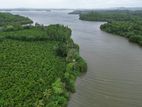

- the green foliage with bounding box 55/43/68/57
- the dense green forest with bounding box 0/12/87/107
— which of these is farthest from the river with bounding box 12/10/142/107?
the green foliage with bounding box 55/43/68/57

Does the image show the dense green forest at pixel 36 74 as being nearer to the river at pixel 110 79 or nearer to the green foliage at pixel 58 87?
the green foliage at pixel 58 87

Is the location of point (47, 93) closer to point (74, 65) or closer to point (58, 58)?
point (74, 65)

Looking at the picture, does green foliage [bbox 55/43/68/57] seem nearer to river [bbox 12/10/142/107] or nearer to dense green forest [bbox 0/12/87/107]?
dense green forest [bbox 0/12/87/107]

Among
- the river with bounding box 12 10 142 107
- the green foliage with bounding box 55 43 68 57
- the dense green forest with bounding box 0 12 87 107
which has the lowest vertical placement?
the river with bounding box 12 10 142 107

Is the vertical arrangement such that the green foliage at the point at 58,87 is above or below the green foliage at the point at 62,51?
below

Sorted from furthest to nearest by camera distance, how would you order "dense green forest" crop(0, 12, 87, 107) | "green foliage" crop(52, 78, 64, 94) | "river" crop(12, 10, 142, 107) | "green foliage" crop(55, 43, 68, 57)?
"green foliage" crop(55, 43, 68, 57)
"river" crop(12, 10, 142, 107)
"green foliage" crop(52, 78, 64, 94)
"dense green forest" crop(0, 12, 87, 107)

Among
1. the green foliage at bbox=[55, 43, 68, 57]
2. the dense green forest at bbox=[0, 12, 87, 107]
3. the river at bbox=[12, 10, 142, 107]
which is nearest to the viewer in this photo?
the dense green forest at bbox=[0, 12, 87, 107]

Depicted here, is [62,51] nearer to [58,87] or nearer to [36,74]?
[36,74]

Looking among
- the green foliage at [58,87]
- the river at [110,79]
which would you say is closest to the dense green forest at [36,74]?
the green foliage at [58,87]

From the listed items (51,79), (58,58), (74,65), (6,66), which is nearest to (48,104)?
(51,79)
